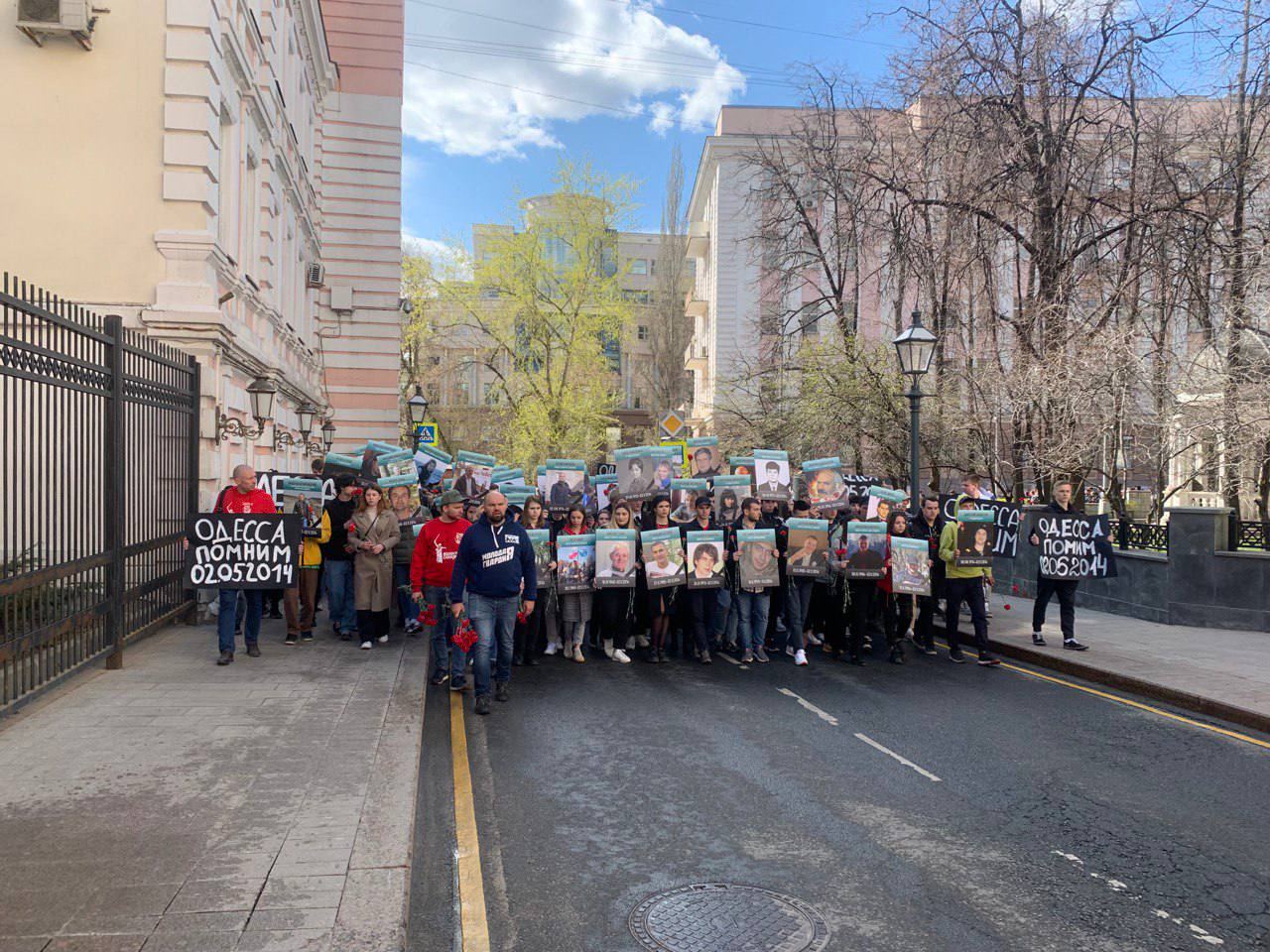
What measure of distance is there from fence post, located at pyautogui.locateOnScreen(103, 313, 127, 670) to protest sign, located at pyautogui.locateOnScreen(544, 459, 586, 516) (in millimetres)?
5629

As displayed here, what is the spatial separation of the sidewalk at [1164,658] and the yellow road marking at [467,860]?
6.75 metres

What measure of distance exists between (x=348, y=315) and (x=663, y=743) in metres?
25.2

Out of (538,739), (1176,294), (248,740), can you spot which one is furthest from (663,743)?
(1176,294)

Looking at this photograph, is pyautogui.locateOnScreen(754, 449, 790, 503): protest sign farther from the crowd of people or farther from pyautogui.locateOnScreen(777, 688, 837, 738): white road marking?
pyautogui.locateOnScreen(777, 688, 837, 738): white road marking

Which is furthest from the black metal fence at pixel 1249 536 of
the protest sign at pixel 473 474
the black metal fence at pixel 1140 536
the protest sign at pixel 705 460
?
the protest sign at pixel 473 474

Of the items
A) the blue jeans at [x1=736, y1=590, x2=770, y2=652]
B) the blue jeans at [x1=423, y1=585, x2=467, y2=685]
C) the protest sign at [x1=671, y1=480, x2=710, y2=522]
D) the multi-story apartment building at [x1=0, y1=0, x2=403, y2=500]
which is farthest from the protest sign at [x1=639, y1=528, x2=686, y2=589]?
the multi-story apartment building at [x1=0, y1=0, x2=403, y2=500]

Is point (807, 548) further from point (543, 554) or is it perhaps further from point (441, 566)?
point (441, 566)

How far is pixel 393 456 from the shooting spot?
13.1 meters

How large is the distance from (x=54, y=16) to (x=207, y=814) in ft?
39.3

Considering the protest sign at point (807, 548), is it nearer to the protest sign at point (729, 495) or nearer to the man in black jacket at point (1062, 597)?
the protest sign at point (729, 495)

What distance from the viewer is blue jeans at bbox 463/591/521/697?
8.77 m

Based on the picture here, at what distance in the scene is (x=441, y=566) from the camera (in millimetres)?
10047

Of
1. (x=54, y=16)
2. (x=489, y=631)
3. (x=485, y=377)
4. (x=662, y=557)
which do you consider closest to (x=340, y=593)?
(x=489, y=631)

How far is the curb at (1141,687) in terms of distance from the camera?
342 inches
